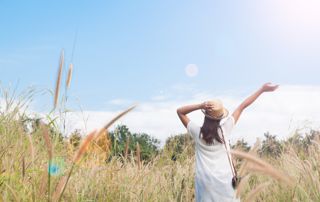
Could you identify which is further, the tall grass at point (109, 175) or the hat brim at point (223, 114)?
the hat brim at point (223, 114)

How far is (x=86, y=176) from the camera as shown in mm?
4828

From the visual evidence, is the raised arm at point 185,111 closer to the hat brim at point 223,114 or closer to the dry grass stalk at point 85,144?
the hat brim at point 223,114

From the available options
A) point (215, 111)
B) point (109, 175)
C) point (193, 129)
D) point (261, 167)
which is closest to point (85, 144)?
point (261, 167)

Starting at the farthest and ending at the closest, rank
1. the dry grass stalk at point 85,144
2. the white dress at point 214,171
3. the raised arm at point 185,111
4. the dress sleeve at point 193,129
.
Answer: the raised arm at point 185,111, the dress sleeve at point 193,129, the white dress at point 214,171, the dry grass stalk at point 85,144

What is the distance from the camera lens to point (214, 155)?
494 cm

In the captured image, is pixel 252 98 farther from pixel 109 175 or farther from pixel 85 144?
pixel 85 144

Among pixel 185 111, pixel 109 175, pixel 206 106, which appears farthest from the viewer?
pixel 185 111

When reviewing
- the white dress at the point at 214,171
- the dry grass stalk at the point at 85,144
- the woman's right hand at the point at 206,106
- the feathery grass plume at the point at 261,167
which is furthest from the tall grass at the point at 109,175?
the feathery grass plume at the point at 261,167

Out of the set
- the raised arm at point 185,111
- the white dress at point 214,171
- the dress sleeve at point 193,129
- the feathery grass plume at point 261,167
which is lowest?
the white dress at point 214,171

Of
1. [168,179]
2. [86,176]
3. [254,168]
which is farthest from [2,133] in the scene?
[254,168]

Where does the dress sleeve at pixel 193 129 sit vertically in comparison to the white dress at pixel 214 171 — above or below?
above

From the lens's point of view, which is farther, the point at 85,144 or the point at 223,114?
the point at 223,114

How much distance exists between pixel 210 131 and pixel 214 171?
423 mm

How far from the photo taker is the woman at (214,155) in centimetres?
482
